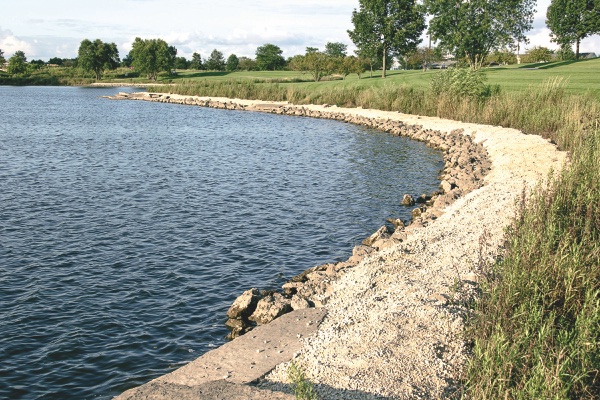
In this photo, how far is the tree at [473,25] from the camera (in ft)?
223

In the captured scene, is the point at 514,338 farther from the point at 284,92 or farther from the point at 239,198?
the point at 284,92

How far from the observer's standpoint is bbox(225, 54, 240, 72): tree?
14888 centimetres

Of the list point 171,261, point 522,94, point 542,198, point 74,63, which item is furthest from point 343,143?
point 74,63

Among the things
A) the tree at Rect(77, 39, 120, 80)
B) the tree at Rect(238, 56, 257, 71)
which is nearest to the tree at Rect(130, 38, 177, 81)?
the tree at Rect(77, 39, 120, 80)

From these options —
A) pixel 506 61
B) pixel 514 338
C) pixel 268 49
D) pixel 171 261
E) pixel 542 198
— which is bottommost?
pixel 171 261

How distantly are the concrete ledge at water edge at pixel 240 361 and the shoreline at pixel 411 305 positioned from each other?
139mm

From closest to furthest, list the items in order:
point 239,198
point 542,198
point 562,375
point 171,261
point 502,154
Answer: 1. point 562,375
2. point 542,198
3. point 171,261
4. point 239,198
5. point 502,154

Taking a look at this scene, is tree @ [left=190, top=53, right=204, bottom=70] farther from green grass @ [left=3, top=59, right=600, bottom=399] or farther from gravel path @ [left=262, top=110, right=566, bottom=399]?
green grass @ [left=3, top=59, right=600, bottom=399]

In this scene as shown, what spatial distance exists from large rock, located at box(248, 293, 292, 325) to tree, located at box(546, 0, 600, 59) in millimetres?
86840

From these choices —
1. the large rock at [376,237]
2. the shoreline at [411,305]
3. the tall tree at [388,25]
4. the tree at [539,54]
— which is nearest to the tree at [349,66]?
the tall tree at [388,25]

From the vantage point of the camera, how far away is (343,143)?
32344 mm

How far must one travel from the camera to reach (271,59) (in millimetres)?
136000

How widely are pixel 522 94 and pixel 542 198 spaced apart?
22989 millimetres

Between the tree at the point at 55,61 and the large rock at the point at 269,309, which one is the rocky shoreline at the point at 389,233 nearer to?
the large rock at the point at 269,309
